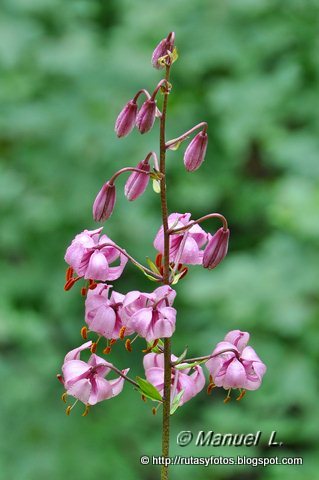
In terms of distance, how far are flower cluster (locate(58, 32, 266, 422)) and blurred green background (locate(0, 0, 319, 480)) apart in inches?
65.9

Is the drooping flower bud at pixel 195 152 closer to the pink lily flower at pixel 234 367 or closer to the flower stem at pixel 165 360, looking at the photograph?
the flower stem at pixel 165 360

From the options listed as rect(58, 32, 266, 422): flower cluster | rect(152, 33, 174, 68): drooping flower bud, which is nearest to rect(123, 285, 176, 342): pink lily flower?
rect(58, 32, 266, 422): flower cluster

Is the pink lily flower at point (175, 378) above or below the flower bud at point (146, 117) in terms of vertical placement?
below

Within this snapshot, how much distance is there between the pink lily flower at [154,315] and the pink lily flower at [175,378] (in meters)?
0.10

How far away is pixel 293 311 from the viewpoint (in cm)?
292

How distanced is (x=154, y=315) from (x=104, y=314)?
6cm

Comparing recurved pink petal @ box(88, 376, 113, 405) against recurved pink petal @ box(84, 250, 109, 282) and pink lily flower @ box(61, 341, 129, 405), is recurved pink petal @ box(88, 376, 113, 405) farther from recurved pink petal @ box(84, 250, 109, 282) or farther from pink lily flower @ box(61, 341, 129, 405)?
recurved pink petal @ box(84, 250, 109, 282)

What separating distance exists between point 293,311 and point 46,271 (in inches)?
41.0

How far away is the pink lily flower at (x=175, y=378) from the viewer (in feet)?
3.59

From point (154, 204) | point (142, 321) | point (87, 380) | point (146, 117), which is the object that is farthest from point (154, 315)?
→ point (154, 204)

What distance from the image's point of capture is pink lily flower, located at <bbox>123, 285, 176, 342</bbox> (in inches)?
39.4

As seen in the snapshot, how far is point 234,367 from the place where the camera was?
1.06m

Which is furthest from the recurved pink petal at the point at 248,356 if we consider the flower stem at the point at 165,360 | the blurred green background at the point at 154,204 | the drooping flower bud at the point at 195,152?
the blurred green background at the point at 154,204

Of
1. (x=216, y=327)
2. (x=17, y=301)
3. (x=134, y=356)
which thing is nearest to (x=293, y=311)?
(x=216, y=327)
